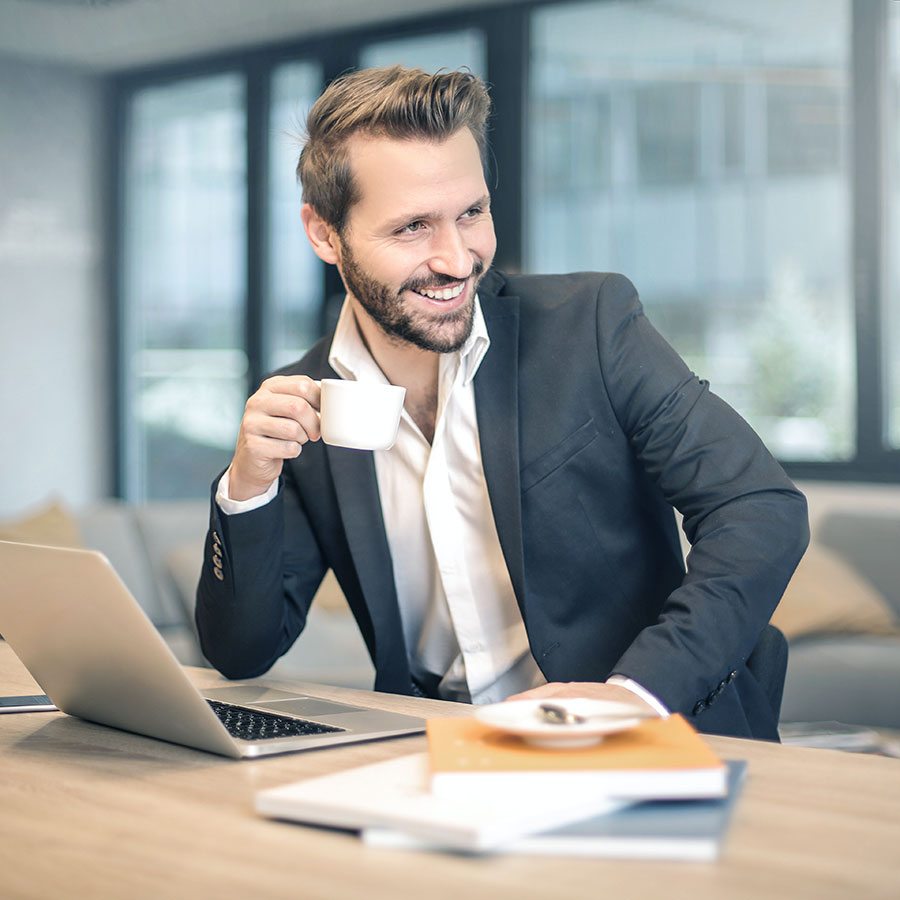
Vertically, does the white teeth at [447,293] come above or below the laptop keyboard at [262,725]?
above

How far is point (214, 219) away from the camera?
17.4 feet

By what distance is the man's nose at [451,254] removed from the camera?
149 cm

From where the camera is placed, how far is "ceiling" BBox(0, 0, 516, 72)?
4938mm

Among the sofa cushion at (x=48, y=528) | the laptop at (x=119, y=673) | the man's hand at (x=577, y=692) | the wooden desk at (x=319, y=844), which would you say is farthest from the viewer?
the sofa cushion at (x=48, y=528)

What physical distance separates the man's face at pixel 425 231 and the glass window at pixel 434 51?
3.22m

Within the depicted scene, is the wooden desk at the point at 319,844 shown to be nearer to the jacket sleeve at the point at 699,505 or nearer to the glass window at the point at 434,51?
the jacket sleeve at the point at 699,505

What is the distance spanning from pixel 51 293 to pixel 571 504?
4226mm

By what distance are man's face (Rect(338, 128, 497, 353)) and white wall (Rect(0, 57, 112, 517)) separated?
3.82 m

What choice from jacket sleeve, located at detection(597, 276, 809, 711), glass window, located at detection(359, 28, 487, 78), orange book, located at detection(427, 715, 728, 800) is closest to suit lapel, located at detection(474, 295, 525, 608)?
jacket sleeve, located at detection(597, 276, 809, 711)

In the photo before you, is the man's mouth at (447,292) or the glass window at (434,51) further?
the glass window at (434,51)

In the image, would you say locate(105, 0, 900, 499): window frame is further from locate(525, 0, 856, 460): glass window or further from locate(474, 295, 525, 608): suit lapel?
locate(474, 295, 525, 608): suit lapel

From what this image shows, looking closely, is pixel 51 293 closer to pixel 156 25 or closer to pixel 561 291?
pixel 156 25

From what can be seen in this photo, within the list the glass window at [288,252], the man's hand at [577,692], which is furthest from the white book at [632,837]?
the glass window at [288,252]

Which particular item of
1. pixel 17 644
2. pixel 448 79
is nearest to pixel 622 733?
pixel 17 644
